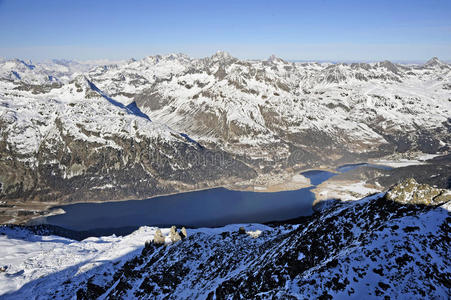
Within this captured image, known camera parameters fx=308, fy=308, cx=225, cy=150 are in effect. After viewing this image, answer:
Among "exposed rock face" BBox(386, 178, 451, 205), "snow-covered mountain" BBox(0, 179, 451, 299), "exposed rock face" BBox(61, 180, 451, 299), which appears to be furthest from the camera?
"exposed rock face" BBox(386, 178, 451, 205)

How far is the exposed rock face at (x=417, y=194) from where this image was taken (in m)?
43.4

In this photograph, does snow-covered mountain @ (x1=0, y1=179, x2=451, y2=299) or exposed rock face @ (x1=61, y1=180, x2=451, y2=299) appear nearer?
exposed rock face @ (x1=61, y1=180, x2=451, y2=299)

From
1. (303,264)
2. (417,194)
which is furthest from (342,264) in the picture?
(417,194)

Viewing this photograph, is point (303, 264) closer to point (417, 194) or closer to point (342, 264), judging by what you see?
point (342, 264)

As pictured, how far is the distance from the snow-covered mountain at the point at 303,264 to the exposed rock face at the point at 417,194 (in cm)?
13

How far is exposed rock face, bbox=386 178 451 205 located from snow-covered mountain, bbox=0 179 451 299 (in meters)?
0.13

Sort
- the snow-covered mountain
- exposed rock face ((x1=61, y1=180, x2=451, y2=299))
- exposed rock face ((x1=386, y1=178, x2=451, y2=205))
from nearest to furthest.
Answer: exposed rock face ((x1=61, y1=180, x2=451, y2=299)) → the snow-covered mountain → exposed rock face ((x1=386, y1=178, x2=451, y2=205))

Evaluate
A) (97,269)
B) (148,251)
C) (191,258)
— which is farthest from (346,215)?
(97,269)

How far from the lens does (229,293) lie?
4644 centimetres

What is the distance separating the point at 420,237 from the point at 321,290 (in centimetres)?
1376

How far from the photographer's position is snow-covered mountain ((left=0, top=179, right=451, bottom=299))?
33156 mm

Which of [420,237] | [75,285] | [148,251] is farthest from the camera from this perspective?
[148,251]

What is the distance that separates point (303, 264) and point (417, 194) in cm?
1989

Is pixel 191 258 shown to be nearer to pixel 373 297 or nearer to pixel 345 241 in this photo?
pixel 345 241
